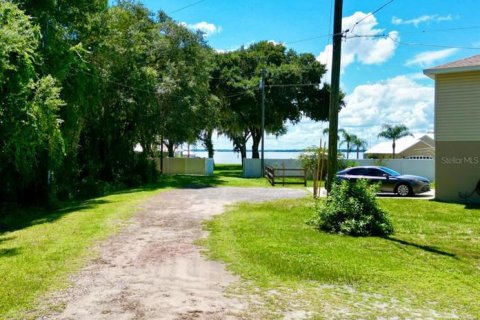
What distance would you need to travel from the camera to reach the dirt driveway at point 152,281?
18.6ft

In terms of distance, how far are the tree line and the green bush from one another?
984cm

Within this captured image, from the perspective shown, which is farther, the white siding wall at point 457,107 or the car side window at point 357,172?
the car side window at point 357,172

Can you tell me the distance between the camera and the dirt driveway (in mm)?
5676

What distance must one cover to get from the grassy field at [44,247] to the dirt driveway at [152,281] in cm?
42

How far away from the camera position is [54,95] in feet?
51.4

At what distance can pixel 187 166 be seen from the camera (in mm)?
41594

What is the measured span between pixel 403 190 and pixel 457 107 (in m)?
4.67

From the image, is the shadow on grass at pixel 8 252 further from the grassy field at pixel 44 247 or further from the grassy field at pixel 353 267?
the grassy field at pixel 353 267

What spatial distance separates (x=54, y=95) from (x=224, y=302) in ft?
39.8

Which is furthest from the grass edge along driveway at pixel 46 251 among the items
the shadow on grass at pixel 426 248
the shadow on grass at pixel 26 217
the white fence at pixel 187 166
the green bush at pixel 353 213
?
the white fence at pixel 187 166

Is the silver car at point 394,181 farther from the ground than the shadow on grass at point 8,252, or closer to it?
farther from the ground

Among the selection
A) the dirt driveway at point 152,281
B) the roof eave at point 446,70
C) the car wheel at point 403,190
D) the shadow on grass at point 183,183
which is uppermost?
the roof eave at point 446,70

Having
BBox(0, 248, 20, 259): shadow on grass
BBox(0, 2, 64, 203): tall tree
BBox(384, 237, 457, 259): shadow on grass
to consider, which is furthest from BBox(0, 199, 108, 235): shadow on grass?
BBox(384, 237, 457, 259): shadow on grass

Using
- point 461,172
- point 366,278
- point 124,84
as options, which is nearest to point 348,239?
point 366,278
